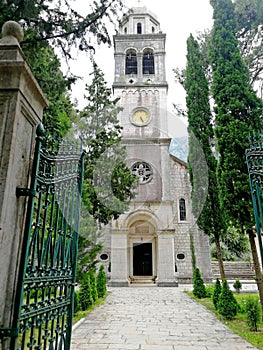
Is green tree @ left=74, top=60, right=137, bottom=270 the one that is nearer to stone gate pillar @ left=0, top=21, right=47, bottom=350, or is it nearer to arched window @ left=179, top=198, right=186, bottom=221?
arched window @ left=179, top=198, right=186, bottom=221

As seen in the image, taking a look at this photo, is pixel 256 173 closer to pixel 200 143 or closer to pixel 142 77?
pixel 200 143

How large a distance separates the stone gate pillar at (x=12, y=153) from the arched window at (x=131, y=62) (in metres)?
18.9

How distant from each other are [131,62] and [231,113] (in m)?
14.3

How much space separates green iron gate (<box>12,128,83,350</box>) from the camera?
213 cm

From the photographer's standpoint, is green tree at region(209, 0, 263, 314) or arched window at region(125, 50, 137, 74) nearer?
green tree at region(209, 0, 263, 314)

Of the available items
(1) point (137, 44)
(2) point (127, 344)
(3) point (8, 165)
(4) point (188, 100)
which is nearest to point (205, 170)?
(4) point (188, 100)

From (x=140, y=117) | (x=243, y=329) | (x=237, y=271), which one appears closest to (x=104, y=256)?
(x=140, y=117)

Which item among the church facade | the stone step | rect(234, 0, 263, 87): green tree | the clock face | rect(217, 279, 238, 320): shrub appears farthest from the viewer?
the clock face

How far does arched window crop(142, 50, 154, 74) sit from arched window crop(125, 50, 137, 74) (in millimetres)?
618

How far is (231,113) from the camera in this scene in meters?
7.84

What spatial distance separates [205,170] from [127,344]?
7851mm

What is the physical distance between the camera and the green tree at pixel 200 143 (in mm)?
10812

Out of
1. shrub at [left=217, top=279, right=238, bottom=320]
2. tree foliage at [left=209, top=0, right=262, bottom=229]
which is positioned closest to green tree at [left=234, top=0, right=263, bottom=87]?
tree foliage at [left=209, top=0, right=262, bottom=229]

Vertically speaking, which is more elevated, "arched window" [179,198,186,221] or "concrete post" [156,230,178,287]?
"arched window" [179,198,186,221]
